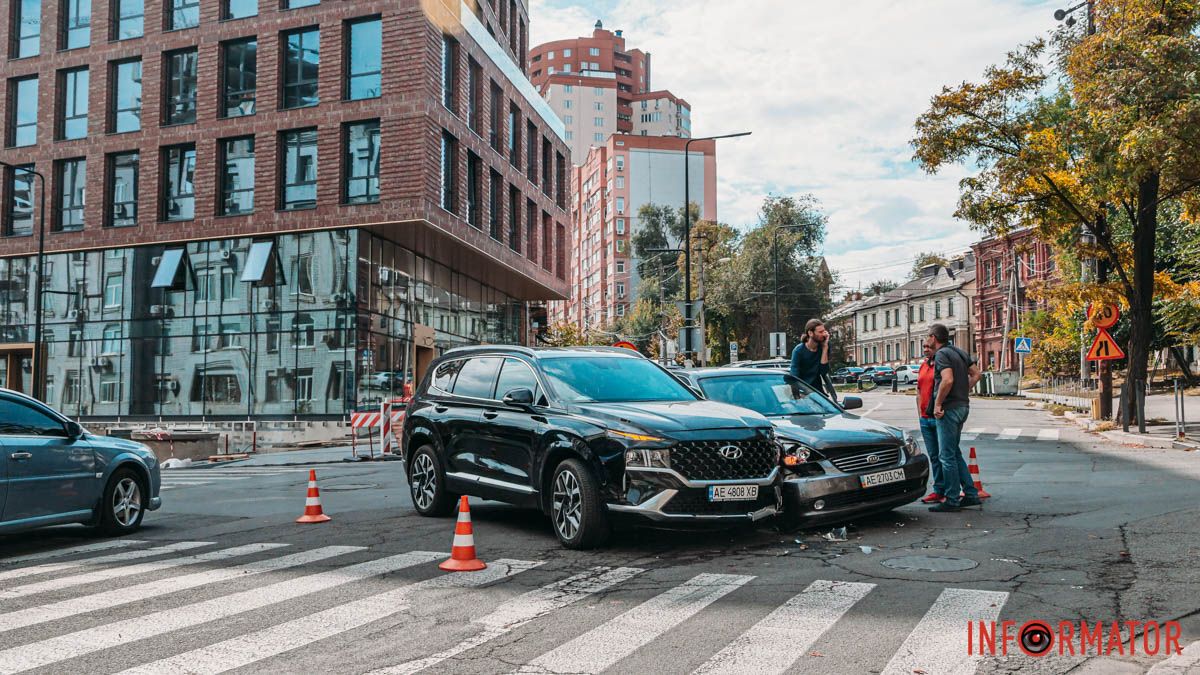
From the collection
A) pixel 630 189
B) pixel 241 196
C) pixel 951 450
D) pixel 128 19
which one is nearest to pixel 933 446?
pixel 951 450

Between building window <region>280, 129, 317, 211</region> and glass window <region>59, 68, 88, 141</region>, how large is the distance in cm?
850

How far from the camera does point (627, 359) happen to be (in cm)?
969

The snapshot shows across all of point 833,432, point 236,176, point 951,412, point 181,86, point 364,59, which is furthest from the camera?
point 181,86

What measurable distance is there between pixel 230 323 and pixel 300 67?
26.8 feet

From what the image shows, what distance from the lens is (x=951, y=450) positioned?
9.66 metres

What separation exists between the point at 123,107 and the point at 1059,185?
2851cm

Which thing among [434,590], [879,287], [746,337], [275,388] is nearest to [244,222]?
[275,388]

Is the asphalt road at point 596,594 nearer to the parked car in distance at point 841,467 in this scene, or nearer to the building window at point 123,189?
the parked car in distance at point 841,467

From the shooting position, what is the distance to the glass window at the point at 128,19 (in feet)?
107

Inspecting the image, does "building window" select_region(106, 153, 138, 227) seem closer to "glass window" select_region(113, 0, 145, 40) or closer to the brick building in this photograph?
the brick building

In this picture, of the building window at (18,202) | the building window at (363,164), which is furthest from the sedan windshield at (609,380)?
the building window at (18,202)

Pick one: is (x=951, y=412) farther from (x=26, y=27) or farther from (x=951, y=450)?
(x=26, y=27)

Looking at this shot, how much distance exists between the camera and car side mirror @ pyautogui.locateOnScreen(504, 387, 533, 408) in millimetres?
8461

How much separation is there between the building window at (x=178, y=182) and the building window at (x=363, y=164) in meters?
5.71
